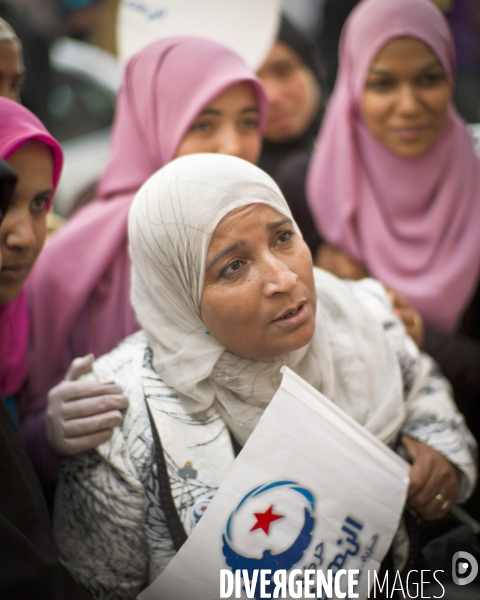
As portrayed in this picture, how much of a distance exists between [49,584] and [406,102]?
1636 mm

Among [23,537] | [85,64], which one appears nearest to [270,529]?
[23,537]

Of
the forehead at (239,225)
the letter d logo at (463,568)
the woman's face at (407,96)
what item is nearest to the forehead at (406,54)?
the woman's face at (407,96)

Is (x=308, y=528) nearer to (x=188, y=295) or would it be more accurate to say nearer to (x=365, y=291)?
(x=188, y=295)

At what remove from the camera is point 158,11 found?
2273 mm

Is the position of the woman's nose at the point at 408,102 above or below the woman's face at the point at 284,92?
above

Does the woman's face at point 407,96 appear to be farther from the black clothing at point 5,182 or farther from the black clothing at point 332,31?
the black clothing at point 332,31

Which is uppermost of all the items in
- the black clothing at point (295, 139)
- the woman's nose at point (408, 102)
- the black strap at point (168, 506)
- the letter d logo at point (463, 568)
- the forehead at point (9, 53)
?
the forehead at point (9, 53)

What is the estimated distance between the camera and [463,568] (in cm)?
140

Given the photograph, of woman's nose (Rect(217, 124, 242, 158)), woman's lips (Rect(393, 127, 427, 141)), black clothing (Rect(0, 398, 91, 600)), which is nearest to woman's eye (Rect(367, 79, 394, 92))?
woman's lips (Rect(393, 127, 427, 141))

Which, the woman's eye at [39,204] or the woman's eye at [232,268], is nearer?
the woman's eye at [232,268]

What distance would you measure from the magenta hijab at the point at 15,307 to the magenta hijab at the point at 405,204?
109cm

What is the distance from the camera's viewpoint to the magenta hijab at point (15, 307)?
1277mm

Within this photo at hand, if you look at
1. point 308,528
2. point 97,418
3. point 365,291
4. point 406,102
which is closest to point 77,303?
point 97,418

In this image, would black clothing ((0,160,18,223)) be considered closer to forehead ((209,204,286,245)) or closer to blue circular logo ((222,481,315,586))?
forehead ((209,204,286,245))
